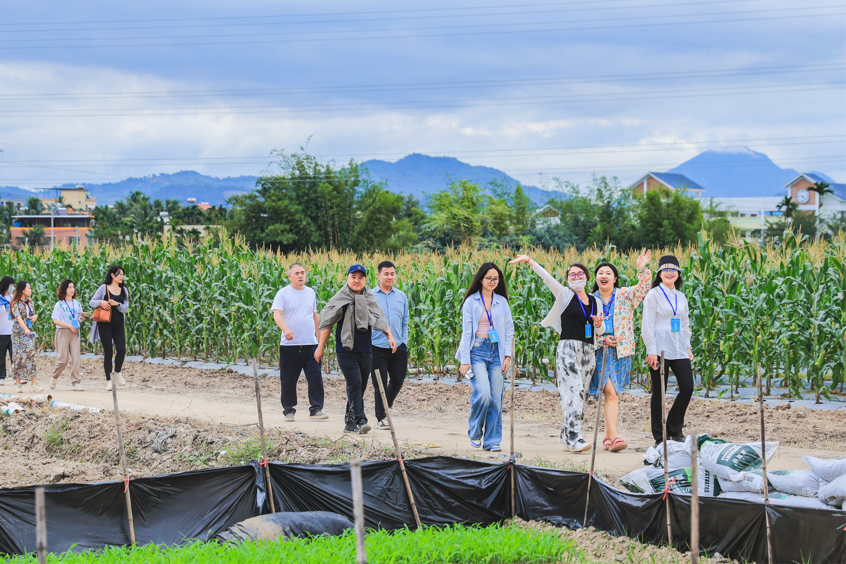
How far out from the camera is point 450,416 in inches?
389

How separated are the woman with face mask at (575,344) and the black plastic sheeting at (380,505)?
1.63 metres

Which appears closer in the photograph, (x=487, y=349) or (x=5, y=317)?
(x=487, y=349)

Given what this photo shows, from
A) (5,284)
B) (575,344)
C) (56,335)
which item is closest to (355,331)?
(575,344)

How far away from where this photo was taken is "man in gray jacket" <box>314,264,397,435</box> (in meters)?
8.20

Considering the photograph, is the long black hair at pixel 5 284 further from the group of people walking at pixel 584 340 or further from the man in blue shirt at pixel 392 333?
the group of people walking at pixel 584 340

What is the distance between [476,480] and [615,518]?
1112 mm

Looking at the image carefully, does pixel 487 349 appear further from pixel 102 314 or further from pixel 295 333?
pixel 102 314

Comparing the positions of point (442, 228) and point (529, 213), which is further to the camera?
point (529, 213)

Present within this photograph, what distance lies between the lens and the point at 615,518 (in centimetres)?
525

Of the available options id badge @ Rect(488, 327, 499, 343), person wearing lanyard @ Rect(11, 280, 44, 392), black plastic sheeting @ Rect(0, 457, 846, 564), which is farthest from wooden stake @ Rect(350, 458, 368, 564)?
person wearing lanyard @ Rect(11, 280, 44, 392)

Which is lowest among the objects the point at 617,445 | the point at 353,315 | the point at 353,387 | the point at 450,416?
the point at 450,416

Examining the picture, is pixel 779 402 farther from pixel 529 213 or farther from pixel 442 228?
pixel 529 213

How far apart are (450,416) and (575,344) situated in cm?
311

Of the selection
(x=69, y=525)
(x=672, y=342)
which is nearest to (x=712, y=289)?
(x=672, y=342)
